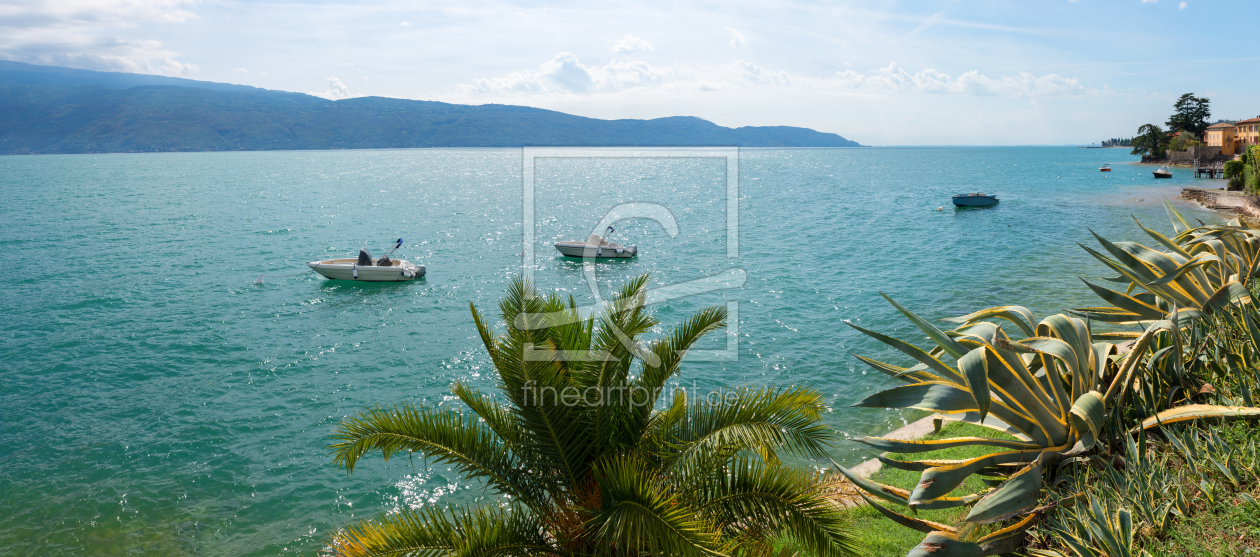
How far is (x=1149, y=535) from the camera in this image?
12.8 feet

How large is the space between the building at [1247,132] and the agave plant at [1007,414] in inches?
4222

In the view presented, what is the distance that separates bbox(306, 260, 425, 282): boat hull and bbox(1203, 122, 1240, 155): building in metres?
109

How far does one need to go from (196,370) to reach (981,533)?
22097 millimetres

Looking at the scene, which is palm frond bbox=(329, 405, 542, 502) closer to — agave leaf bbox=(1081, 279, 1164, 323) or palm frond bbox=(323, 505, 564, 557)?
palm frond bbox=(323, 505, 564, 557)

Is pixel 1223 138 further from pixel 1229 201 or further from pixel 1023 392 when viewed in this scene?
pixel 1023 392

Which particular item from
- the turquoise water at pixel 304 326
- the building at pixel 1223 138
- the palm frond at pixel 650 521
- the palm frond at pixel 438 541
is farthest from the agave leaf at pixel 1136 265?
the building at pixel 1223 138

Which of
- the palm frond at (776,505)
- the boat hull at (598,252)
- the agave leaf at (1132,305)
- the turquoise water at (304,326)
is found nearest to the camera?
the palm frond at (776,505)

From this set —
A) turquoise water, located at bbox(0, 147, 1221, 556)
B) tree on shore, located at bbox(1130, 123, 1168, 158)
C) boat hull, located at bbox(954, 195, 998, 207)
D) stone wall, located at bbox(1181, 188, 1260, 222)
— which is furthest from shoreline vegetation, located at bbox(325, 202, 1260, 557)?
tree on shore, located at bbox(1130, 123, 1168, 158)

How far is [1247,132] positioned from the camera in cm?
8650

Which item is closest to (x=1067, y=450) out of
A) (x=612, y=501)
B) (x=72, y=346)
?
(x=612, y=501)

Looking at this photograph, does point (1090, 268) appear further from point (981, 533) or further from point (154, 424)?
point (154, 424)

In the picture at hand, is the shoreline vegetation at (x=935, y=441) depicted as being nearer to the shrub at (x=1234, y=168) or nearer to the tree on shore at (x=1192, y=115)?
the shrub at (x=1234, y=168)

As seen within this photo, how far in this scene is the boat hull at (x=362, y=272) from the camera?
103 ft

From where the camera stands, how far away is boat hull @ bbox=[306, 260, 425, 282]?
31.5m
